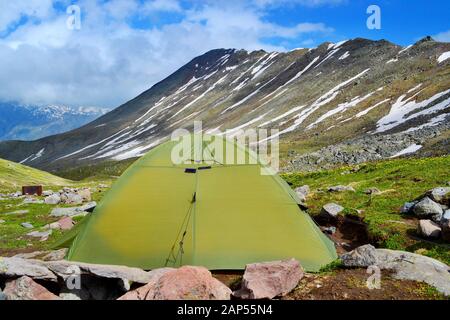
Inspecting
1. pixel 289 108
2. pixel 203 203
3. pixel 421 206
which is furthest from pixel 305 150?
pixel 203 203

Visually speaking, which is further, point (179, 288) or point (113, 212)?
point (113, 212)

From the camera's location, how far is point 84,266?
31.0 feet

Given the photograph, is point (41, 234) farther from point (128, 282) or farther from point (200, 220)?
point (128, 282)

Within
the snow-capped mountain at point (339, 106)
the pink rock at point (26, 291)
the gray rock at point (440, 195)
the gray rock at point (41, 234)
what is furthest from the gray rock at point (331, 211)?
the snow-capped mountain at point (339, 106)

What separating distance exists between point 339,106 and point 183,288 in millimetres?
103602

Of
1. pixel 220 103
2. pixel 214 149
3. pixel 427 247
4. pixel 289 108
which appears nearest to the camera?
pixel 427 247

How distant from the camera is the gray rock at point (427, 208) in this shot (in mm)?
15641

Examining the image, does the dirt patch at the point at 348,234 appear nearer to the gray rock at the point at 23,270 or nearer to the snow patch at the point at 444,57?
the gray rock at the point at 23,270

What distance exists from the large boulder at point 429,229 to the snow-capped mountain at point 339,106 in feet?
117

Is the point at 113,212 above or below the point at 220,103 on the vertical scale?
below

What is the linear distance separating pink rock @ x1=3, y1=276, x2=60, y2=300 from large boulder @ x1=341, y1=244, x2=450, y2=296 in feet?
23.2

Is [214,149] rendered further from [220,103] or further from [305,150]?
[220,103]

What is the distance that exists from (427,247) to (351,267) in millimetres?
3834

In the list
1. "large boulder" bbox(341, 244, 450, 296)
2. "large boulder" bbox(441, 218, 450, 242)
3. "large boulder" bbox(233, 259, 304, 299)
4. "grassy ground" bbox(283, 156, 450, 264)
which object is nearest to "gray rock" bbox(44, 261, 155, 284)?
"large boulder" bbox(233, 259, 304, 299)
